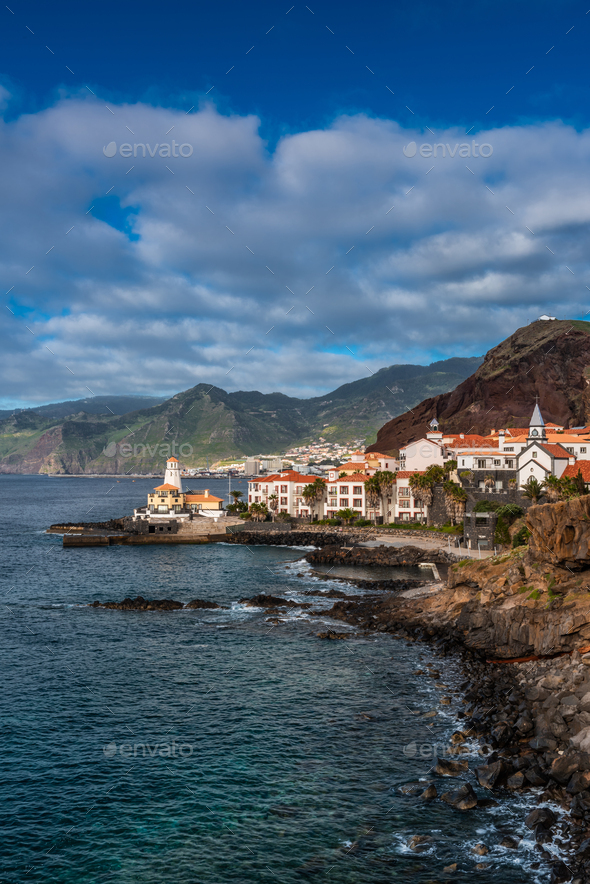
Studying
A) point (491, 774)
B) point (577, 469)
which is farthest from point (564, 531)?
point (577, 469)

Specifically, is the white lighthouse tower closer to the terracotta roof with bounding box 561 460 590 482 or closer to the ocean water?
the ocean water

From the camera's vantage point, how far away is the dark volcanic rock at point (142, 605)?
2207 inches

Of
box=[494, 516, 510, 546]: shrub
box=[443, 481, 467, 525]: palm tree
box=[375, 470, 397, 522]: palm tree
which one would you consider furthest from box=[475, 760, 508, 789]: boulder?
box=[375, 470, 397, 522]: palm tree

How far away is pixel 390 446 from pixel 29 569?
135112 millimetres

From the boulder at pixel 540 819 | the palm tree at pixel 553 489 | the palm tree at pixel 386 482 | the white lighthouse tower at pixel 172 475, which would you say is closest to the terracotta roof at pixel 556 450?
the palm tree at pixel 553 489

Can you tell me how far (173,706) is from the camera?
107 ft

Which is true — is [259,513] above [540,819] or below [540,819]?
above

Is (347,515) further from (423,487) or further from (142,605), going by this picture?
(142,605)

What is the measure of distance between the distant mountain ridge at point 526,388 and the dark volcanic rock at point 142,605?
132076mm

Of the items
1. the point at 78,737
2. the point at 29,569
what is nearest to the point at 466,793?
the point at 78,737

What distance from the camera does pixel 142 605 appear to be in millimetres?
56750

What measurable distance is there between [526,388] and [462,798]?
576 ft

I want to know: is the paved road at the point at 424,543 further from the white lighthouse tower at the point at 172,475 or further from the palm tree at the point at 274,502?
the white lighthouse tower at the point at 172,475

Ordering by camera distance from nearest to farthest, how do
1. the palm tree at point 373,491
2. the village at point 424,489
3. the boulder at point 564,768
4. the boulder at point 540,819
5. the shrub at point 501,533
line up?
1. the boulder at point 540,819
2. the boulder at point 564,768
3. the shrub at point 501,533
4. the village at point 424,489
5. the palm tree at point 373,491
